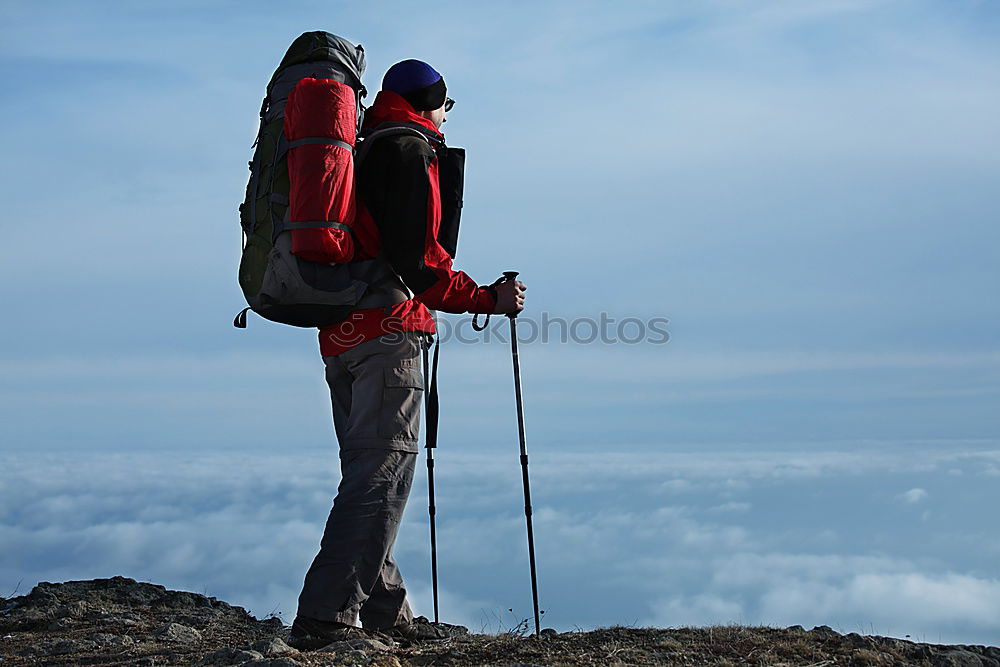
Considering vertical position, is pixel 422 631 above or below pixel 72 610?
below

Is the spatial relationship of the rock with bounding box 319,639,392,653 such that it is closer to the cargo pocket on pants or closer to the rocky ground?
the rocky ground

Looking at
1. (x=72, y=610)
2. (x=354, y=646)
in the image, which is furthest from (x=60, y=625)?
(x=354, y=646)

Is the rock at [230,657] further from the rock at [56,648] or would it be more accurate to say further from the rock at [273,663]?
the rock at [56,648]

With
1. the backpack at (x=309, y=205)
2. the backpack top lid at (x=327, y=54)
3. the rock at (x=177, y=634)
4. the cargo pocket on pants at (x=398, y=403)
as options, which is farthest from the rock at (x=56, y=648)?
the backpack top lid at (x=327, y=54)

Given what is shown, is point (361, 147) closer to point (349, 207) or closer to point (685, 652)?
point (349, 207)

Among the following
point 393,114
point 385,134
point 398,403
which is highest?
point 393,114

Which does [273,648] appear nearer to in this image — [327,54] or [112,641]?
[112,641]

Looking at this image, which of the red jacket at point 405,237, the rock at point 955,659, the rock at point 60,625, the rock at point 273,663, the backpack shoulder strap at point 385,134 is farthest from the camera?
the rock at point 60,625

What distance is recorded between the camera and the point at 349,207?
6.69 meters

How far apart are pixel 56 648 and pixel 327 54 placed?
4821mm

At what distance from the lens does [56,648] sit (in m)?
7.89

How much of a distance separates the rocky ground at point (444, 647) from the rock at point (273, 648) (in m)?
0.01

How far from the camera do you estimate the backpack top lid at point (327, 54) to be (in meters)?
7.11

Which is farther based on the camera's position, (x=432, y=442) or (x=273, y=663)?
(x=432, y=442)
